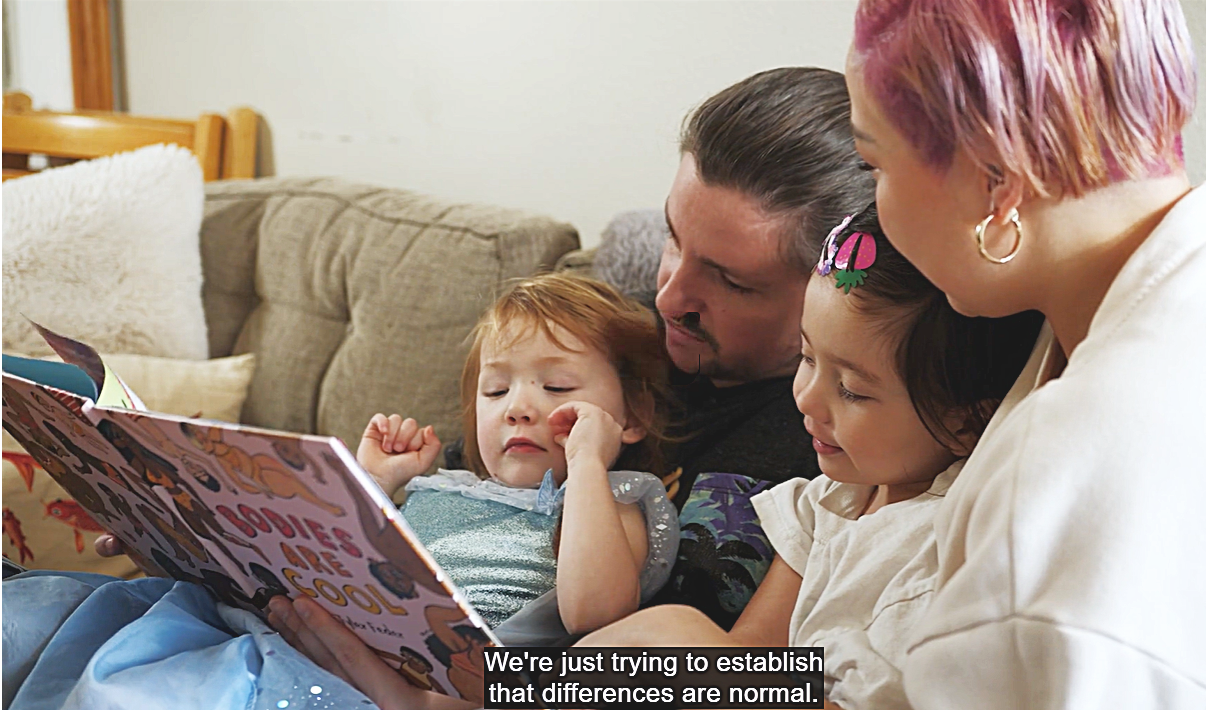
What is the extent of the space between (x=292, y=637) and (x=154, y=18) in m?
2.27

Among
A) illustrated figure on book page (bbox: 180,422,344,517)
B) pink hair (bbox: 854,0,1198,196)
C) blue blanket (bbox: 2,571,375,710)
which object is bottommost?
blue blanket (bbox: 2,571,375,710)

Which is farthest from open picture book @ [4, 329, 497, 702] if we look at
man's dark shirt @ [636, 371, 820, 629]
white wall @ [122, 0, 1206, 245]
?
white wall @ [122, 0, 1206, 245]

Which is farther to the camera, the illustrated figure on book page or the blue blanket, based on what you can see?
the blue blanket

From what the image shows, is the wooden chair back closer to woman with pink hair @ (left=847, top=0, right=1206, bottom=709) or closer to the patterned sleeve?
the patterned sleeve

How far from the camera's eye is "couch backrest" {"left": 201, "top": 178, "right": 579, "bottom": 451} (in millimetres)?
1554

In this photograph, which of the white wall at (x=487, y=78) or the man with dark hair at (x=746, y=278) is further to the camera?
the white wall at (x=487, y=78)

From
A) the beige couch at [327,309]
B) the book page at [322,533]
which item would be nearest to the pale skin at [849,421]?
the book page at [322,533]

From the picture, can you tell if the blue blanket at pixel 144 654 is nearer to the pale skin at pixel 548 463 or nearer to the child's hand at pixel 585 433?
the pale skin at pixel 548 463

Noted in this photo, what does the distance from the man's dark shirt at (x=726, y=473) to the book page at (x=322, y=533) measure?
10.9 inches

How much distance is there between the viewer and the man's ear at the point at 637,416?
1.12 metres

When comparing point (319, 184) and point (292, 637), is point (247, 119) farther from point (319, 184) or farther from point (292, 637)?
point (292, 637)

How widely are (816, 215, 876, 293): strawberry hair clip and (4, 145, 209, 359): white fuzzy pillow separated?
4.27ft

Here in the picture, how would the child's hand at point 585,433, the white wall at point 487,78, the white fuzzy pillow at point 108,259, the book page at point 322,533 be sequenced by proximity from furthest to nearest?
the white fuzzy pillow at point 108,259
the white wall at point 487,78
the child's hand at point 585,433
the book page at point 322,533

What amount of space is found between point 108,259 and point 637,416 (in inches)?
42.2
